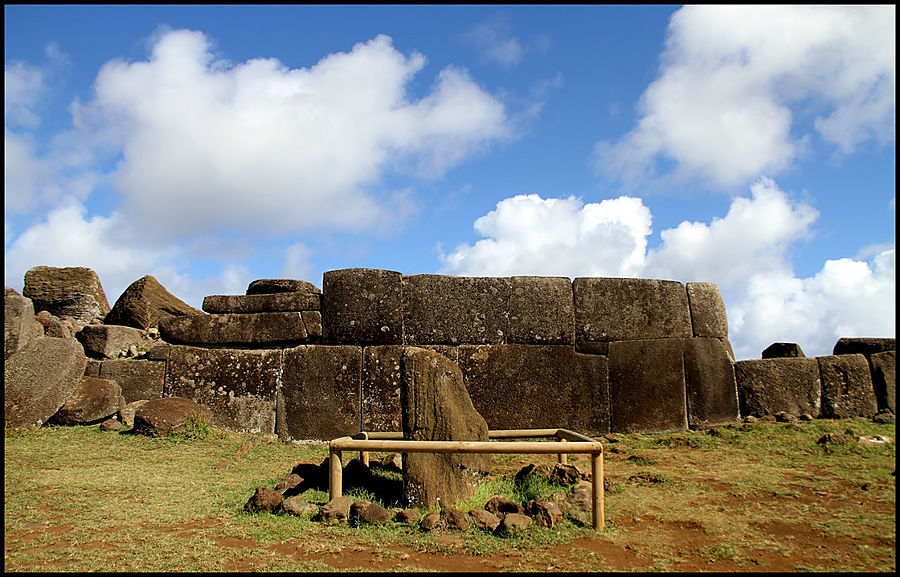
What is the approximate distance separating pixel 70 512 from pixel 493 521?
3287mm

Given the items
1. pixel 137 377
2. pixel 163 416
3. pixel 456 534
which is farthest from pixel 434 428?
pixel 137 377

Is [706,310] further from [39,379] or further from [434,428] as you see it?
[39,379]

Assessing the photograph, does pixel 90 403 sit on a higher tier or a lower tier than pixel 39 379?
lower

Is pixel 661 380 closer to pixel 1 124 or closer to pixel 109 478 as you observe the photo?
pixel 109 478

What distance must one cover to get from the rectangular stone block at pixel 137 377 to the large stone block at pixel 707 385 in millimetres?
7199

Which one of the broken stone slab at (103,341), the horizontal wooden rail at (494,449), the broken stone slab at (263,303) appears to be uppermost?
the broken stone slab at (263,303)

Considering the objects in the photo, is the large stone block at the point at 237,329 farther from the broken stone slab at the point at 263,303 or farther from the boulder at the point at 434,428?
the boulder at the point at 434,428

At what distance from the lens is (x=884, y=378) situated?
859cm

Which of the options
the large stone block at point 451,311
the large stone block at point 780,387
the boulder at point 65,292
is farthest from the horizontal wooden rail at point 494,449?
the boulder at point 65,292

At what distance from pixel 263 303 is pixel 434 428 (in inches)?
172

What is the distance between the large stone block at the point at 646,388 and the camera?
8.36m

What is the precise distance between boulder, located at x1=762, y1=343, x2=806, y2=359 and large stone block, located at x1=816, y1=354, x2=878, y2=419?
422 millimetres

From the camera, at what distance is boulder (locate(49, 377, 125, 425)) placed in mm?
7910

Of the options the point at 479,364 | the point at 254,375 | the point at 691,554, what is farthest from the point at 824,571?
the point at 254,375
